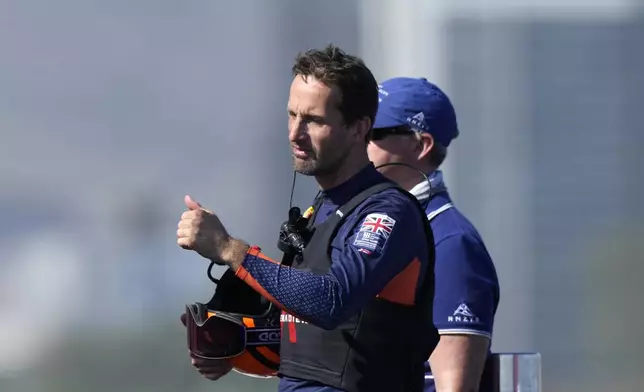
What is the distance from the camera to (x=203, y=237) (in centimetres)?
231

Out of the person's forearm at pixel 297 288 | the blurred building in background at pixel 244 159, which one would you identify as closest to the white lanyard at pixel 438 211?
the person's forearm at pixel 297 288

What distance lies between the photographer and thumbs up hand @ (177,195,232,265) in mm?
2305

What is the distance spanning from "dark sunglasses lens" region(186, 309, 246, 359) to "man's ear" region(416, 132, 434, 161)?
0.87 metres

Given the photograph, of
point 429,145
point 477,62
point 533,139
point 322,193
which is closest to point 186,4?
point 477,62

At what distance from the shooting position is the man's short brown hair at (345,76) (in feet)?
8.11

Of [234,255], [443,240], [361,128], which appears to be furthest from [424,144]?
[234,255]

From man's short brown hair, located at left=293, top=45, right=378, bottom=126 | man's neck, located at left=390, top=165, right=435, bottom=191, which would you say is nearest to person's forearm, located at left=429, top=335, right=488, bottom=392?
man's neck, located at left=390, top=165, right=435, bottom=191

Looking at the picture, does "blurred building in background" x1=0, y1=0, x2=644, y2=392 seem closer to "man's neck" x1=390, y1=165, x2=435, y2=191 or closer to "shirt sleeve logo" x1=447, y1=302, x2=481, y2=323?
"man's neck" x1=390, y1=165, x2=435, y2=191

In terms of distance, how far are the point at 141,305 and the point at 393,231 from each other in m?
4.85

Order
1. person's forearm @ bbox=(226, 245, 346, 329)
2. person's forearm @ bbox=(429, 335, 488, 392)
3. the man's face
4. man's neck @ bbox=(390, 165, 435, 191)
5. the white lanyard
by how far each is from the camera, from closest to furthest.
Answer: person's forearm @ bbox=(226, 245, 346, 329) < the man's face < person's forearm @ bbox=(429, 335, 488, 392) < the white lanyard < man's neck @ bbox=(390, 165, 435, 191)

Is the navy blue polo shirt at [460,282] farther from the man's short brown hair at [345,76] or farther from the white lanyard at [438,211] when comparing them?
the man's short brown hair at [345,76]

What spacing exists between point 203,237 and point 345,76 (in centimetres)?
45

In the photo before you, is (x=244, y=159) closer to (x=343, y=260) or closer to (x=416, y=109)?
(x=416, y=109)

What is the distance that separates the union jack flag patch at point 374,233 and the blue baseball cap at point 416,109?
81 centimetres
